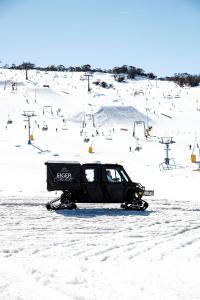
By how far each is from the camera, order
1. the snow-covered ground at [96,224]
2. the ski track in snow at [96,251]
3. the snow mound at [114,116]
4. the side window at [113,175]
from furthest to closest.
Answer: the snow mound at [114,116], the side window at [113,175], the snow-covered ground at [96,224], the ski track in snow at [96,251]

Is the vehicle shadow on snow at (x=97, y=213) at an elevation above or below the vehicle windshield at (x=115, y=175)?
below

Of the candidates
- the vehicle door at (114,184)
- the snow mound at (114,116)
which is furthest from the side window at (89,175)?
the snow mound at (114,116)

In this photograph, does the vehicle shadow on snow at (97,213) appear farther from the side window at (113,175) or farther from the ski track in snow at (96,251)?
the side window at (113,175)

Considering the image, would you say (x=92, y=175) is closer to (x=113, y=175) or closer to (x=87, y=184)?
(x=87, y=184)

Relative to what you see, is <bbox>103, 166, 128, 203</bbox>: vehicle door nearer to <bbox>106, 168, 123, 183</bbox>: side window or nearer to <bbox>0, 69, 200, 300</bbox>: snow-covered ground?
<bbox>106, 168, 123, 183</bbox>: side window

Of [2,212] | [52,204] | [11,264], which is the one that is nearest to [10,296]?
[11,264]

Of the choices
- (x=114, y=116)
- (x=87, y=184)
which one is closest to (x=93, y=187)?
(x=87, y=184)

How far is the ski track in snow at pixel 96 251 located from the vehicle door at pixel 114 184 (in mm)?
496

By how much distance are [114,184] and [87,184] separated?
90 cm

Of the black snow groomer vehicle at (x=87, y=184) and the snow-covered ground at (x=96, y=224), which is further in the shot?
the black snow groomer vehicle at (x=87, y=184)

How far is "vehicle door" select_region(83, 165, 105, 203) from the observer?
15.0 meters

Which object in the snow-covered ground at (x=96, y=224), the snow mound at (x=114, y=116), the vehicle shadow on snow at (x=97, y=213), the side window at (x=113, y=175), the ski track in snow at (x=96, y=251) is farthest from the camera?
the snow mound at (x=114, y=116)

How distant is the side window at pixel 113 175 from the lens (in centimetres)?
1519

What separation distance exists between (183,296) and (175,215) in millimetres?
7565
